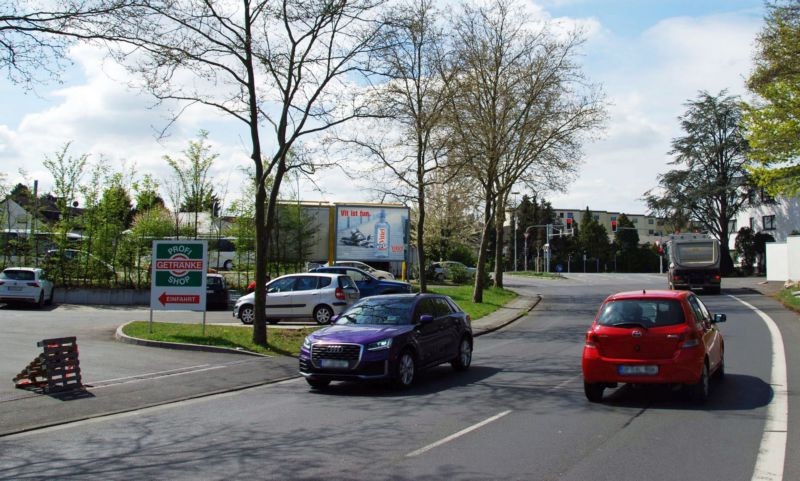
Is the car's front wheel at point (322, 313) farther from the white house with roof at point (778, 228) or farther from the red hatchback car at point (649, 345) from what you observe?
the white house with roof at point (778, 228)

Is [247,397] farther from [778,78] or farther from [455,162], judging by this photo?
[778,78]

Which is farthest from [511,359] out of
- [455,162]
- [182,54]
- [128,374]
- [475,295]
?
[475,295]

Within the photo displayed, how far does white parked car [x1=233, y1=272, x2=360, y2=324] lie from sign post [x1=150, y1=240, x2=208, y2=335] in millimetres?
3287

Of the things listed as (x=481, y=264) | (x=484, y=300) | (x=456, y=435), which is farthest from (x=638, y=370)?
(x=484, y=300)

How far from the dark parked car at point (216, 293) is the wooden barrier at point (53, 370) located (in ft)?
57.7

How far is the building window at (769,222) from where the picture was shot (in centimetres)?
7775

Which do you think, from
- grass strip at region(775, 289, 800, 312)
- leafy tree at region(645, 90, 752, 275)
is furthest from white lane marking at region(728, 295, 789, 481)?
leafy tree at region(645, 90, 752, 275)

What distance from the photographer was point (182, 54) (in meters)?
16.5

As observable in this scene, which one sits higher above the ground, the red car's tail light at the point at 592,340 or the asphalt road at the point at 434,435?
the red car's tail light at the point at 592,340

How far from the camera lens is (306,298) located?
22578 mm

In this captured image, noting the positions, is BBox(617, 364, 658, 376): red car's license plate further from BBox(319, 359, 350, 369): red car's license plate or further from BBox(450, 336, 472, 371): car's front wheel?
BBox(450, 336, 472, 371): car's front wheel

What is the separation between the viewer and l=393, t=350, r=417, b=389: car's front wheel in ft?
39.7

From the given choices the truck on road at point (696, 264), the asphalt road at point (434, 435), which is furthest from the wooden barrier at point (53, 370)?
the truck on road at point (696, 264)

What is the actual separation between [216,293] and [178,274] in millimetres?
10859
